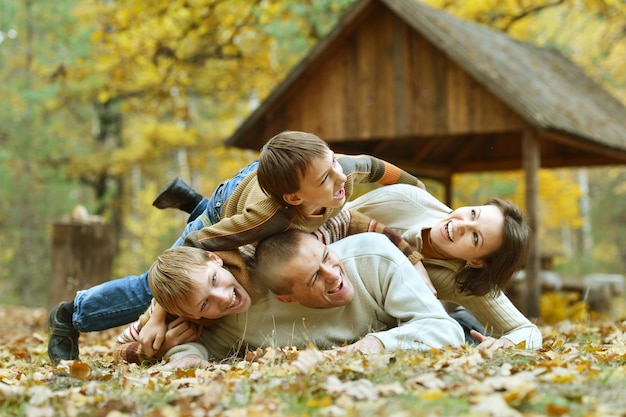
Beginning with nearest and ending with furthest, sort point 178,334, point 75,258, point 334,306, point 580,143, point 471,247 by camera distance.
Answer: point 334,306 < point 178,334 < point 471,247 < point 75,258 < point 580,143

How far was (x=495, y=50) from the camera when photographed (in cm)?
1245

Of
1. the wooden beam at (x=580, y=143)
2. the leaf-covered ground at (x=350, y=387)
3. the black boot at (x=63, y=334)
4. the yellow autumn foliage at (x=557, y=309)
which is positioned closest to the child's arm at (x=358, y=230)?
the leaf-covered ground at (x=350, y=387)

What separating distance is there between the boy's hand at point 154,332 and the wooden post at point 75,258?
515cm

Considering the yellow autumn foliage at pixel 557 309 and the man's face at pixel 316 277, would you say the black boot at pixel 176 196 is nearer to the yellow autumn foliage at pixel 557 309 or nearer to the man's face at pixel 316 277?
the man's face at pixel 316 277

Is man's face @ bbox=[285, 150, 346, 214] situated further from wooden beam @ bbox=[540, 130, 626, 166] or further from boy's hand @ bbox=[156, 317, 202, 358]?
wooden beam @ bbox=[540, 130, 626, 166]

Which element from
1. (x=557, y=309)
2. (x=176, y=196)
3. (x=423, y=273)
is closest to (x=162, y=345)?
(x=176, y=196)

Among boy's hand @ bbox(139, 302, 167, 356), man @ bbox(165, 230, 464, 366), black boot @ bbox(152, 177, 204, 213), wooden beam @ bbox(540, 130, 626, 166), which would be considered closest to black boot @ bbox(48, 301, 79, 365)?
boy's hand @ bbox(139, 302, 167, 356)

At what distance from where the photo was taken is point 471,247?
4.69m

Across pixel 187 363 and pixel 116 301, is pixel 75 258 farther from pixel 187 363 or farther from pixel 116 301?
pixel 187 363

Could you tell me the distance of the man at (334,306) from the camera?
164 inches

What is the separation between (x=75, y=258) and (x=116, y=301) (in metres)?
4.60

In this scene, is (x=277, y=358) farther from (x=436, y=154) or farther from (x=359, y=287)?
(x=436, y=154)

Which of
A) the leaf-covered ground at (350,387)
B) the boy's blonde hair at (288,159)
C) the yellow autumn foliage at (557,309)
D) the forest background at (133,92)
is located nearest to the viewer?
the leaf-covered ground at (350,387)

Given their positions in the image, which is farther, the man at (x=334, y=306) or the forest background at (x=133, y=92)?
the forest background at (x=133, y=92)
